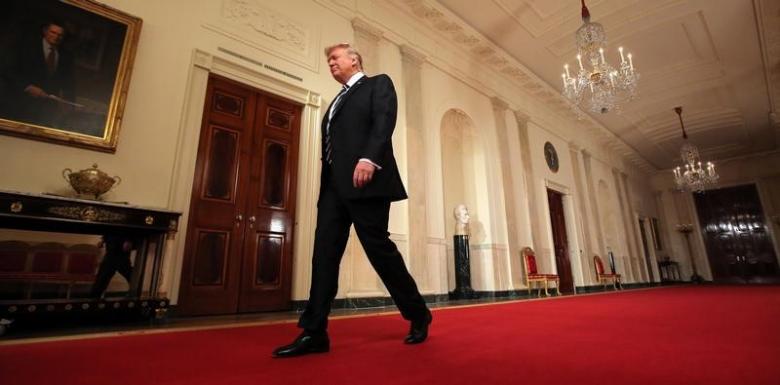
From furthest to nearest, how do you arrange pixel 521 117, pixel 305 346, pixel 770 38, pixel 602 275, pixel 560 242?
pixel 602 275
pixel 560 242
pixel 521 117
pixel 770 38
pixel 305 346

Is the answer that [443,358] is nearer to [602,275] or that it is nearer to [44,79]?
[44,79]

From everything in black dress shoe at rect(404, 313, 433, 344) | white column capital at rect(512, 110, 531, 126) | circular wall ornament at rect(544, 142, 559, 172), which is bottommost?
black dress shoe at rect(404, 313, 433, 344)

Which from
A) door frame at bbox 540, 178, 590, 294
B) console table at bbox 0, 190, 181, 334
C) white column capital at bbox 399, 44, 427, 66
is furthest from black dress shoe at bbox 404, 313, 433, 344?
door frame at bbox 540, 178, 590, 294

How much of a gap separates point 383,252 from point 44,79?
3.01 m

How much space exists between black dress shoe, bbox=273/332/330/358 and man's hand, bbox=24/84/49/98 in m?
2.81

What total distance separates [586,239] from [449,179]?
417cm

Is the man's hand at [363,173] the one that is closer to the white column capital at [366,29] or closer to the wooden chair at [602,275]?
the white column capital at [366,29]

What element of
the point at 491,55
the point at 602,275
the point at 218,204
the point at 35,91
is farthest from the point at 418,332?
the point at 602,275

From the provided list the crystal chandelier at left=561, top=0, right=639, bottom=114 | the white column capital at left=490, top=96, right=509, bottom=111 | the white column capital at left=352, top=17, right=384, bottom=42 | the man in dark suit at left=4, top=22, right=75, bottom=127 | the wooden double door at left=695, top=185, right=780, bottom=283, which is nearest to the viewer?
the man in dark suit at left=4, top=22, right=75, bottom=127

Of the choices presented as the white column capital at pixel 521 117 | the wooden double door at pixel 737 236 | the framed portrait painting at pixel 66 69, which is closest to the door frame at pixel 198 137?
the framed portrait painting at pixel 66 69

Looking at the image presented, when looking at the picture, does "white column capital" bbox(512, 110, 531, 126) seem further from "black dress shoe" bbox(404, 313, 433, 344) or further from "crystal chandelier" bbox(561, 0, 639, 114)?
"black dress shoe" bbox(404, 313, 433, 344)

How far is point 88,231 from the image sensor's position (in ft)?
8.46

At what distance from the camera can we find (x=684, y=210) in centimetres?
1305

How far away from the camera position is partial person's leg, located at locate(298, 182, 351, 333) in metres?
1.34
